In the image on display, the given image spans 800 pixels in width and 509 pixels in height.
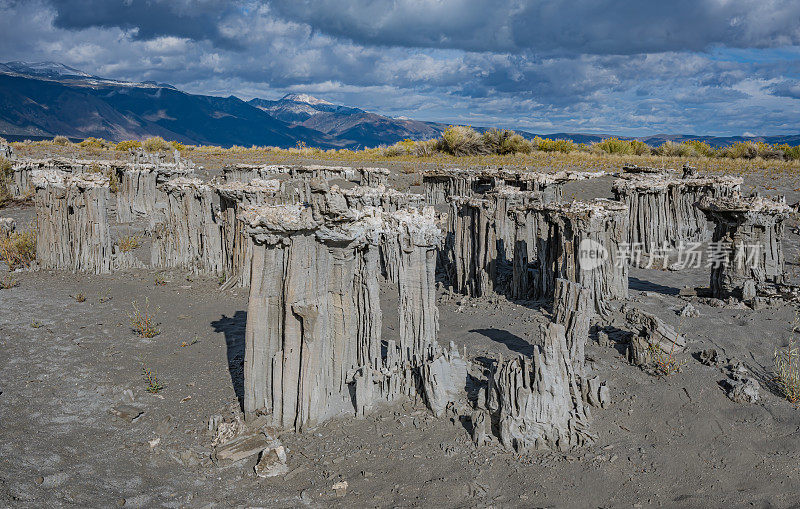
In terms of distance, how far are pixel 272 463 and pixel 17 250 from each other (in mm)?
9844

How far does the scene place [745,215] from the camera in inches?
326

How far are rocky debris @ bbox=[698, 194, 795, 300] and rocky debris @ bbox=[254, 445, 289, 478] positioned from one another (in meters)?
7.45

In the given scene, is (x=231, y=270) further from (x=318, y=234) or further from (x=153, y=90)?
(x=153, y=90)

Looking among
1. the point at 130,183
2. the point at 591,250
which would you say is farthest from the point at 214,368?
the point at 130,183

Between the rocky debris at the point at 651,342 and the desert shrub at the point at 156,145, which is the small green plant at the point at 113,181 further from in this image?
the rocky debris at the point at 651,342

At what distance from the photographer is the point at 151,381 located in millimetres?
5914

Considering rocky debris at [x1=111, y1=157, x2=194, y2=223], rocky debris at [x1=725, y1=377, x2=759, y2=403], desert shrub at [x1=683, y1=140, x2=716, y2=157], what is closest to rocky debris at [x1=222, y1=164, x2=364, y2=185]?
rocky debris at [x1=111, y1=157, x2=194, y2=223]

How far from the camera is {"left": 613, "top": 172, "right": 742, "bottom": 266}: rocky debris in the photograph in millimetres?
13055

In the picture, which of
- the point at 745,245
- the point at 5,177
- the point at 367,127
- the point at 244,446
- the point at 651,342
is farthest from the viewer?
the point at 367,127

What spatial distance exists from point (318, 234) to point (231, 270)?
5.85m

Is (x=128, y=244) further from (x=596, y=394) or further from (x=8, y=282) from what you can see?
(x=596, y=394)

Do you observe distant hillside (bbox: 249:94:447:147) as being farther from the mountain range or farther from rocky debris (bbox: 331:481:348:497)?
rocky debris (bbox: 331:481:348:497)

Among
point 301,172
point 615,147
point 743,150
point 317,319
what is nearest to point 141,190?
point 301,172

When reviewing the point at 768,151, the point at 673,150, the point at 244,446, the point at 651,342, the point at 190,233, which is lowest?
the point at 244,446
